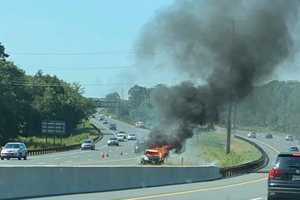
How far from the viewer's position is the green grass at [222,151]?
71.2m

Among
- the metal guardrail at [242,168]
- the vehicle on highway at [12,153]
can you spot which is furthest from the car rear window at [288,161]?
the vehicle on highway at [12,153]

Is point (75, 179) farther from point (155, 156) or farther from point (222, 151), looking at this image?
point (222, 151)

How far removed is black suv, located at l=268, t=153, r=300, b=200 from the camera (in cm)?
2427

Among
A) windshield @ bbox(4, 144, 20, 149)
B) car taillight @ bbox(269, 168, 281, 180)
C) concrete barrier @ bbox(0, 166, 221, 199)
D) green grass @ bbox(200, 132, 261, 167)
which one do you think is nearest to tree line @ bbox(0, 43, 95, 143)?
green grass @ bbox(200, 132, 261, 167)

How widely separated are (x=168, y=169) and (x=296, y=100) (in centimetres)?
11243

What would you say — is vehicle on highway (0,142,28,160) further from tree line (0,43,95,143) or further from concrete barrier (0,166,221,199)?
tree line (0,43,95,143)

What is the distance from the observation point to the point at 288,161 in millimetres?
24562

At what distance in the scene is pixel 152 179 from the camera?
120 ft

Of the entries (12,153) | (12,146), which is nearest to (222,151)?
(12,146)

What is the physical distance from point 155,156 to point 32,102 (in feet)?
259

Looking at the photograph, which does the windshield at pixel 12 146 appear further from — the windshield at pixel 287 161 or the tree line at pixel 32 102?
the windshield at pixel 287 161

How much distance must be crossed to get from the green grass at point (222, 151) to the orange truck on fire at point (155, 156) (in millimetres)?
4696

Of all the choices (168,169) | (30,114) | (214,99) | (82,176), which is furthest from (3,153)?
(30,114)

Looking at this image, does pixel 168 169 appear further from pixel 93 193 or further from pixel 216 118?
pixel 216 118
